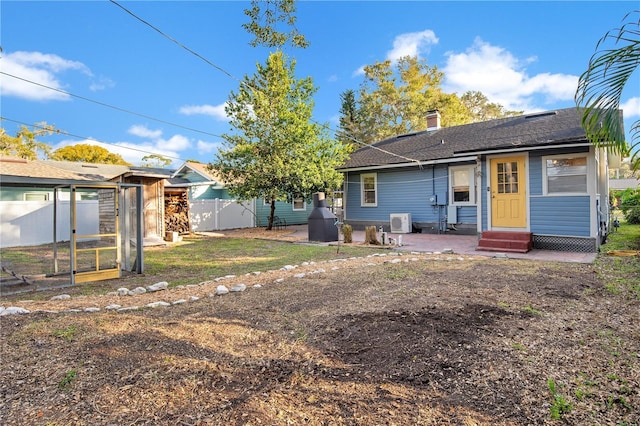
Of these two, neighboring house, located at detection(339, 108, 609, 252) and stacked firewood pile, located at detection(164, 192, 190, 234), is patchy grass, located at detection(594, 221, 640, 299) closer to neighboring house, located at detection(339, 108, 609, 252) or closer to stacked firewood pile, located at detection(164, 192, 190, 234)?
neighboring house, located at detection(339, 108, 609, 252)

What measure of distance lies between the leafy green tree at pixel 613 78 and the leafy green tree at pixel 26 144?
3444 centimetres

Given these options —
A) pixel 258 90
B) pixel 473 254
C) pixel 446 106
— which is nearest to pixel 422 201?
pixel 473 254

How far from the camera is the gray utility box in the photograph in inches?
476

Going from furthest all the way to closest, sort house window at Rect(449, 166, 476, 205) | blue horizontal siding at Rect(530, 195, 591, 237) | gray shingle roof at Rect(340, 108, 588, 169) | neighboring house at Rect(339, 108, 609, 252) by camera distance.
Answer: house window at Rect(449, 166, 476, 205) < gray shingle roof at Rect(340, 108, 588, 169) < neighboring house at Rect(339, 108, 609, 252) < blue horizontal siding at Rect(530, 195, 591, 237)

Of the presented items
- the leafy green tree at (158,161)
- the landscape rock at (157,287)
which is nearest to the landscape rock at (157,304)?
the landscape rock at (157,287)

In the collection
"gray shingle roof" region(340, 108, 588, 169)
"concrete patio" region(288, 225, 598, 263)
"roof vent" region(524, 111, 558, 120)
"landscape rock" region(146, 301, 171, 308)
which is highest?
"roof vent" region(524, 111, 558, 120)

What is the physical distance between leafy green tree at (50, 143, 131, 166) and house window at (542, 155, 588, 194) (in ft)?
125

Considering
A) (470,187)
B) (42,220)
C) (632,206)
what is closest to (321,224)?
(470,187)

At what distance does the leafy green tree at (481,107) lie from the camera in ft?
111

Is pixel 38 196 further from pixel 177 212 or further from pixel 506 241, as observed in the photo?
pixel 506 241

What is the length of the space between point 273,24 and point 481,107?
33.3 m

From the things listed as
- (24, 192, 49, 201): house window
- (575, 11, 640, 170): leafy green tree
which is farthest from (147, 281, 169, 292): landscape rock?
(24, 192, 49, 201): house window

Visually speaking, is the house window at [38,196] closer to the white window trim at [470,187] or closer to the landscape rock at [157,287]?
the landscape rock at [157,287]

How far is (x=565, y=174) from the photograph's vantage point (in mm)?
8859
